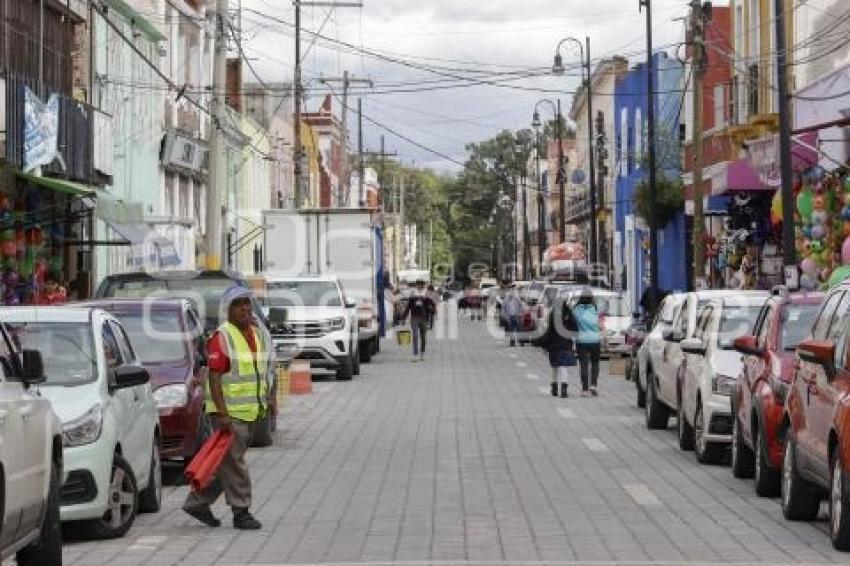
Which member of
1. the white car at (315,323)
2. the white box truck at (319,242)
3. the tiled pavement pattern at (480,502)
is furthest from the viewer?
the white box truck at (319,242)

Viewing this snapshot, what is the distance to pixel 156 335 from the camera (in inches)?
716

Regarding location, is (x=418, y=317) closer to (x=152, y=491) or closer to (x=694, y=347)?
(x=694, y=347)

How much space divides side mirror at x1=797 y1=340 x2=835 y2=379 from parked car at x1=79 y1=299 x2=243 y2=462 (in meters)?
A: 6.43

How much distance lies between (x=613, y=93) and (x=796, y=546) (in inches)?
2558

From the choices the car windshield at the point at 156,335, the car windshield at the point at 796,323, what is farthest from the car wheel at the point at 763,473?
the car windshield at the point at 156,335

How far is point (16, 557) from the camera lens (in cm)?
1126

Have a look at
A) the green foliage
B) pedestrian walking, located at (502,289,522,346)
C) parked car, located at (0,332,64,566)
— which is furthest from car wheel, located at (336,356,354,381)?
parked car, located at (0,332,64,566)

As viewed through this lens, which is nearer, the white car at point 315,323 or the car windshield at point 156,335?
the car windshield at point 156,335

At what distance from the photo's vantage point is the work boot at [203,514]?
13.6 m

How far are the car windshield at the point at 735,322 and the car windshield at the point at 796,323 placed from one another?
2005 mm

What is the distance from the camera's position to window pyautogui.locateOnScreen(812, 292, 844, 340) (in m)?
13.4

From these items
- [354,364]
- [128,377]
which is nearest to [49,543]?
[128,377]

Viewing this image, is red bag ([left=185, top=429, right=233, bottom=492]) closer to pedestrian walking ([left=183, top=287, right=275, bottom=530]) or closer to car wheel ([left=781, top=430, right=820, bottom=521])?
pedestrian walking ([left=183, top=287, right=275, bottom=530])

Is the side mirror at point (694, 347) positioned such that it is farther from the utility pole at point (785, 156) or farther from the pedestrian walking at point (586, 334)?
the utility pole at point (785, 156)
